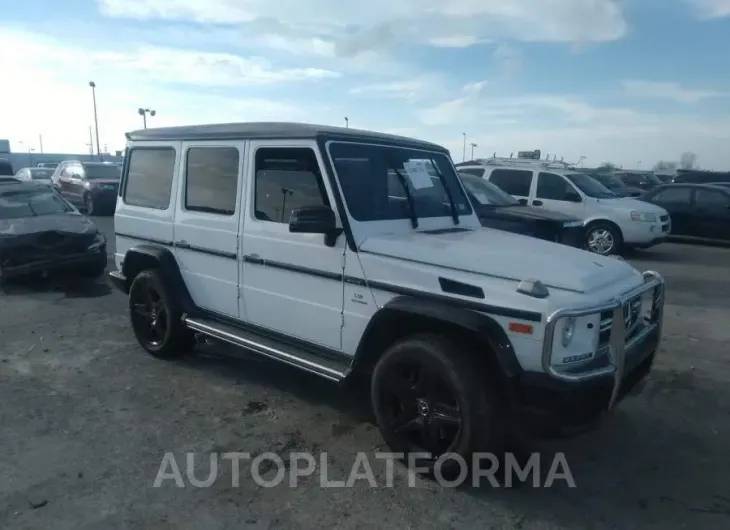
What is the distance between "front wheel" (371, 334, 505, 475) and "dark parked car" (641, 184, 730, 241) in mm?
13759

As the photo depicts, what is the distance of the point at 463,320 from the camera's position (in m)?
3.51

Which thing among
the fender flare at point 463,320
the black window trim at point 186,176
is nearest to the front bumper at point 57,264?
the black window trim at point 186,176

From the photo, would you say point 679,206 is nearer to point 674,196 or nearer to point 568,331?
point 674,196

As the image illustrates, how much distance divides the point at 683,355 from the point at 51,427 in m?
5.89

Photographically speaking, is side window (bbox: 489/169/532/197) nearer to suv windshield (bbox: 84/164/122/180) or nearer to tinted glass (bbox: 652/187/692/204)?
tinted glass (bbox: 652/187/692/204)

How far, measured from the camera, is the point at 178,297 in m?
5.55

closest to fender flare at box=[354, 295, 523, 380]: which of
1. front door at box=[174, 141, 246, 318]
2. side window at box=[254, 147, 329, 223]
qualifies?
side window at box=[254, 147, 329, 223]

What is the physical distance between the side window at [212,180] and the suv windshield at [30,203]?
5.32m

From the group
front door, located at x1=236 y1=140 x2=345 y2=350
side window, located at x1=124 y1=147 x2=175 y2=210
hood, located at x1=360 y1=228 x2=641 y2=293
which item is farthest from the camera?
side window, located at x1=124 y1=147 x2=175 y2=210

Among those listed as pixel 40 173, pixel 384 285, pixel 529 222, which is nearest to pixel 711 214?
pixel 529 222

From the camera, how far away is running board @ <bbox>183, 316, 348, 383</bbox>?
166 inches

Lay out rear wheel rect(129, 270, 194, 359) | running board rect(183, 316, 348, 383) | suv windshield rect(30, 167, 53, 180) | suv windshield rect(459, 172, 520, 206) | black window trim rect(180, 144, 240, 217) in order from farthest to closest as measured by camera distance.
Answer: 1. suv windshield rect(30, 167, 53, 180)
2. suv windshield rect(459, 172, 520, 206)
3. rear wheel rect(129, 270, 194, 359)
4. black window trim rect(180, 144, 240, 217)
5. running board rect(183, 316, 348, 383)

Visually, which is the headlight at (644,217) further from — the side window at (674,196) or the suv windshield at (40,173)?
the suv windshield at (40,173)

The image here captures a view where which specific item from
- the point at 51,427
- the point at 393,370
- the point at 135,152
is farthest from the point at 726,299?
the point at 51,427
